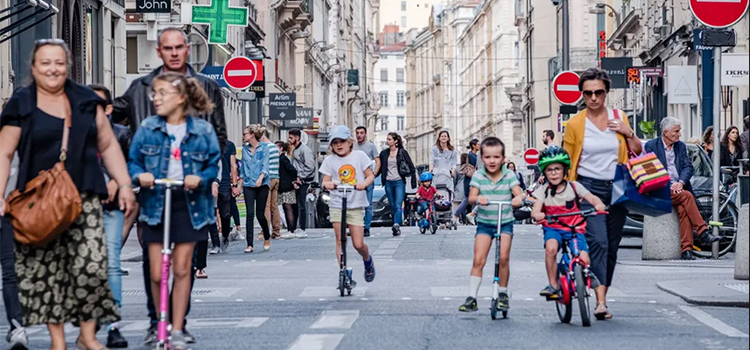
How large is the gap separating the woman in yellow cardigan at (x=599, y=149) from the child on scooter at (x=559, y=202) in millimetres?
215

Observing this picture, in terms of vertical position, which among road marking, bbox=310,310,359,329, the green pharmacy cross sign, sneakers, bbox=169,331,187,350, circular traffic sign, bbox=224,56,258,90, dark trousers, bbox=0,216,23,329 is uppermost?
the green pharmacy cross sign

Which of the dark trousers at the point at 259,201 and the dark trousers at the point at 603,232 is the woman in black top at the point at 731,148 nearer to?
the dark trousers at the point at 259,201

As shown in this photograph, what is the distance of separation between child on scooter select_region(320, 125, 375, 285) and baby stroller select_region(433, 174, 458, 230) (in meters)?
13.7

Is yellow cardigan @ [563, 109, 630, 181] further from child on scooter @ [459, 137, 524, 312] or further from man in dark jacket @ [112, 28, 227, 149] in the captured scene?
man in dark jacket @ [112, 28, 227, 149]

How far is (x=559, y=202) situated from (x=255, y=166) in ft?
36.6

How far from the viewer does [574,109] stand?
107ft

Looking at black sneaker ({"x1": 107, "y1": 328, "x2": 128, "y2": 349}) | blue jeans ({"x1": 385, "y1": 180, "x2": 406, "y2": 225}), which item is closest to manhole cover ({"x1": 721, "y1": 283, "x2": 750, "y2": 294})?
black sneaker ({"x1": 107, "y1": 328, "x2": 128, "y2": 349})

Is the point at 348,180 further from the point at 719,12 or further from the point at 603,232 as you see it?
the point at 719,12

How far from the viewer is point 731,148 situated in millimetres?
21266

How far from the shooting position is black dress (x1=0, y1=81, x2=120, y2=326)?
8273 millimetres

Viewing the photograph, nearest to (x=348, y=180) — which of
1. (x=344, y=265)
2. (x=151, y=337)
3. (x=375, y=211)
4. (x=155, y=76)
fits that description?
(x=344, y=265)

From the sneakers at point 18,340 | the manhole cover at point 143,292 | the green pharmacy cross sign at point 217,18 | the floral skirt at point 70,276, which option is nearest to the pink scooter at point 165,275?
the floral skirt at point 70,276

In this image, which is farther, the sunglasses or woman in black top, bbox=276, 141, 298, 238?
woman in black top, bbox=276, 141, 298, 238

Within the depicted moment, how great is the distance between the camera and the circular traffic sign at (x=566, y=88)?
98.1ft
